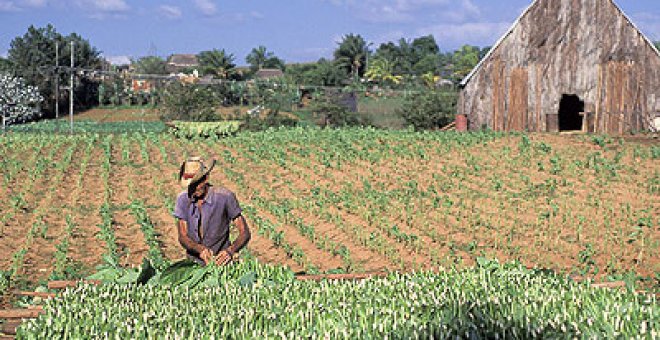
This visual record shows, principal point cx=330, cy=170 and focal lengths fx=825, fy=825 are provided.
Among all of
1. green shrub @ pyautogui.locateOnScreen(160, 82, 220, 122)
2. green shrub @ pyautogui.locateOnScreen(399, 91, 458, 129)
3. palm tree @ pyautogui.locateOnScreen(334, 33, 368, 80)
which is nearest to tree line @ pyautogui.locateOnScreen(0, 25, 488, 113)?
palm tree @ pyautogui.locateOnScreen(334, 33, 368, 80)

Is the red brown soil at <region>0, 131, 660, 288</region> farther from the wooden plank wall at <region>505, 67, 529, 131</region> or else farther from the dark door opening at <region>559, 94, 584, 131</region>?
the dark door opening at <region>559, 94, 584, 131</region>

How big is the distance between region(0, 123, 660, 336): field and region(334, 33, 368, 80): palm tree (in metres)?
69.1

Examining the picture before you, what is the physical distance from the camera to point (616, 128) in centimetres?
2641

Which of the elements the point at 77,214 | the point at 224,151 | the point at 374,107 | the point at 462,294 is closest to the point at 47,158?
the point at 224,151

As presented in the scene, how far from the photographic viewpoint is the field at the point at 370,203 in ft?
38.2

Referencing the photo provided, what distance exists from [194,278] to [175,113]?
38574 millimetres

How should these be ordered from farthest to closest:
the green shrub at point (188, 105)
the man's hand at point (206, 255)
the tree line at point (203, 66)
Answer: the tree line at point (203, 66) < the green shrub at point (188, 105) < the man's hand at point (206, 255)

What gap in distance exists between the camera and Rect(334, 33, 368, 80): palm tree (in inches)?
3693

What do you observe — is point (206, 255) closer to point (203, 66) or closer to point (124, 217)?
point (124, 217)

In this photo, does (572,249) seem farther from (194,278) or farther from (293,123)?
(293,123)

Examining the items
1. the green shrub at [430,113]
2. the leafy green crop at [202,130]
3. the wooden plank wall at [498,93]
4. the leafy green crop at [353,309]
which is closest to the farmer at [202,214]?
the leafy green crop at [353,309]

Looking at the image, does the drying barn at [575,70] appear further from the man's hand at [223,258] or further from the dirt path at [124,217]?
the man's hand at [223,258]

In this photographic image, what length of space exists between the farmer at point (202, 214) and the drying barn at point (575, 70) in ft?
70.3

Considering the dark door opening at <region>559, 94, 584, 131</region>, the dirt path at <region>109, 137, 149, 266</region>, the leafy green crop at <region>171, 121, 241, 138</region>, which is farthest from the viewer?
the dark door opening at <region>559, 94, 584, 131</region>
